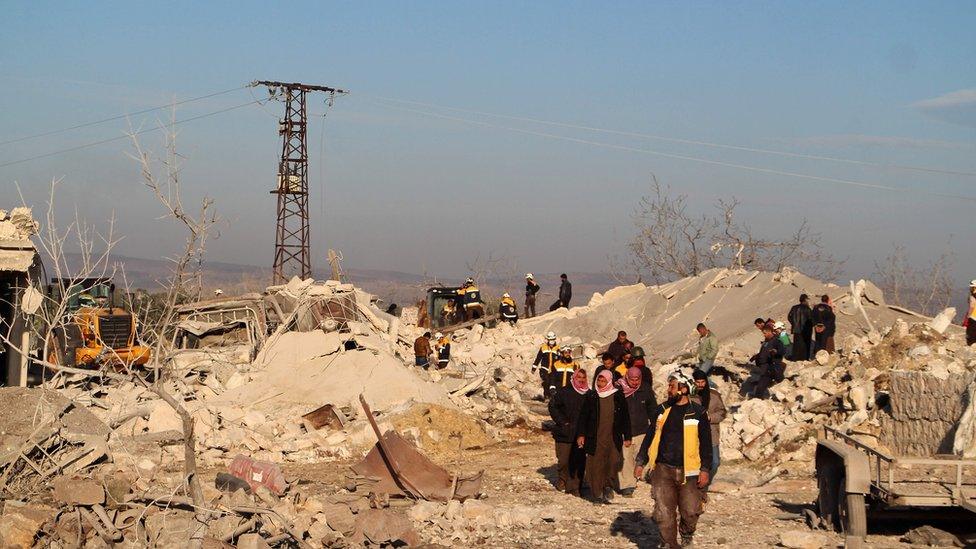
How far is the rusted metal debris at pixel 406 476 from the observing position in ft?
37.7

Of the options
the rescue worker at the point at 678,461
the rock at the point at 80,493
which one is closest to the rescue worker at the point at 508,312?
the rescue worker at the point at 678,461

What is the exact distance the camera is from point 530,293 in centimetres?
3092

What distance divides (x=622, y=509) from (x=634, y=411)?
4.22ft

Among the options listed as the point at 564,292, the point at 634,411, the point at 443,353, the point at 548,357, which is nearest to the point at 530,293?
the point at 564,292

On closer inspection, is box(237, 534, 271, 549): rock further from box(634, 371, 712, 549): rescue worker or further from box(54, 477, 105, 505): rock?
box(634, 371, 712, 549): rescue worker

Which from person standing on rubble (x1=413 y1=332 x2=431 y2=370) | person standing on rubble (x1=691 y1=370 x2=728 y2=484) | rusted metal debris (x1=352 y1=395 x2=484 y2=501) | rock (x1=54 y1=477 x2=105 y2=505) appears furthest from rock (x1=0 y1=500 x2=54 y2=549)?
person standing on rubble (x1=413 y1=332 x2=431 y2=370)

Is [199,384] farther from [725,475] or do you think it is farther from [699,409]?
[699,409]

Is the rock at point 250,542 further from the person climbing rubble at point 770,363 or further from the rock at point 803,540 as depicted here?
the person climbing rubble at point 770,363

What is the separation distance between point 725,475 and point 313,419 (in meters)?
6.61

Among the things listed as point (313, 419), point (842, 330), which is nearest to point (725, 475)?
point (313, 419)

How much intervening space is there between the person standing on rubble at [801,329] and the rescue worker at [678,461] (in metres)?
10.5

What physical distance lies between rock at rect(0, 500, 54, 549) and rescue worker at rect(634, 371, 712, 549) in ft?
15.7

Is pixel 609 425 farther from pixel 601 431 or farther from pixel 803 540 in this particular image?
pixel 803 540

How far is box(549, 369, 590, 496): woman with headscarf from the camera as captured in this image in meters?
12.2
